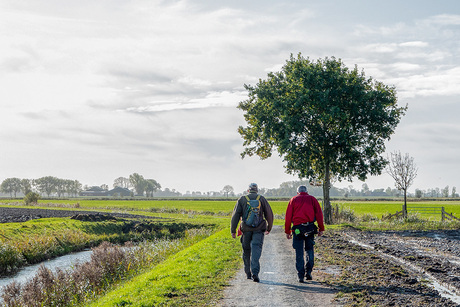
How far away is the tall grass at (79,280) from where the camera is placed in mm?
15308

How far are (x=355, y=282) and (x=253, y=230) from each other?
3059mm

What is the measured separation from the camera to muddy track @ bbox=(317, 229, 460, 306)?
10.3m

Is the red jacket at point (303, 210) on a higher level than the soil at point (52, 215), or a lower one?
higher

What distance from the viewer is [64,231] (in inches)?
1423

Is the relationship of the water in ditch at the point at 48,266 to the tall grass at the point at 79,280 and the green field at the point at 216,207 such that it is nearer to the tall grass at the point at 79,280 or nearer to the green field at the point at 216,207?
the tall grass at the point at 79,280

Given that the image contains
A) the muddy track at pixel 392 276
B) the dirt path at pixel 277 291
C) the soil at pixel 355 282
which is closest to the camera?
the dirt path at pixel 277 291

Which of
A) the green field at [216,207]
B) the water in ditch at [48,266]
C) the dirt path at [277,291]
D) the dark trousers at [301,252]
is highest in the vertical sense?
the dark trousers at [301,252]

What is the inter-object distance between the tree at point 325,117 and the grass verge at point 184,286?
65.1 feet

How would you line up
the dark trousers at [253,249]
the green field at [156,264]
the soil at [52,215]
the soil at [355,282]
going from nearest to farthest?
the soil at [355,282]
the green field at [156,264]
the dark trousers at [253,249]
the soil at [52,215]

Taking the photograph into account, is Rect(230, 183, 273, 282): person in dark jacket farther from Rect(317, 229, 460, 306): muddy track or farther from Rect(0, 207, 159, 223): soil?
Rect(0, 207, 159, 223): soil

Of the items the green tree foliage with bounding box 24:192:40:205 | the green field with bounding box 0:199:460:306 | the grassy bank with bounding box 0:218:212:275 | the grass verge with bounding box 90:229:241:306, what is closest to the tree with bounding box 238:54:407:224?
the green field with bounding box 0:199:460:306

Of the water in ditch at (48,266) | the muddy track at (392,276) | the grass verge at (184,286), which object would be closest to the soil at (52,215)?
the water in ditch at (48,266)

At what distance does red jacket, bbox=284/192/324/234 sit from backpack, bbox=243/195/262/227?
2.69 feet

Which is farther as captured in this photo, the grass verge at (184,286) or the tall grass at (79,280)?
the tall grass at (79,280)
